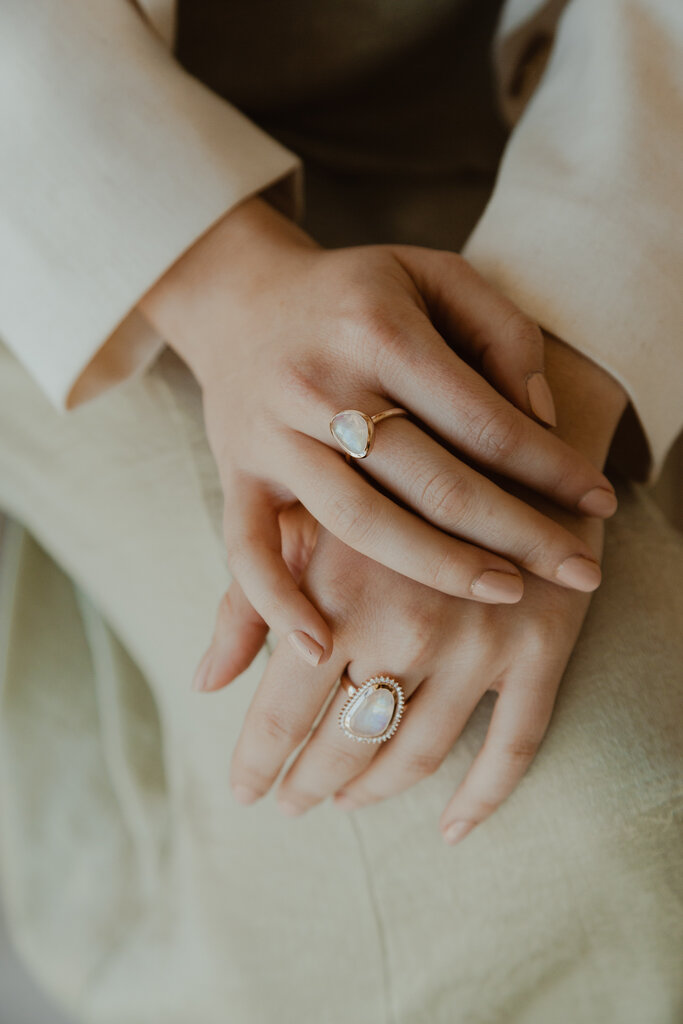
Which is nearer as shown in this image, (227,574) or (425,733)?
(425,733)

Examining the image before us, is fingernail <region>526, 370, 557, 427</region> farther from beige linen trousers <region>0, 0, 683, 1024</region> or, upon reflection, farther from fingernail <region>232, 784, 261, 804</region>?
fingernail <region>232, 784, 261, 804</region>

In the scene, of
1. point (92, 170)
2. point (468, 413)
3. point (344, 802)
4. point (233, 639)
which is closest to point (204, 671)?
point (233, 639)

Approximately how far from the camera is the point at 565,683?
0.54 metres

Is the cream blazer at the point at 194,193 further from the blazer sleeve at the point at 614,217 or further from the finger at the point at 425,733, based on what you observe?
the finger at the point at 425,733

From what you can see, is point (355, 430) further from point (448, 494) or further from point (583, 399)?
point (583, 399)

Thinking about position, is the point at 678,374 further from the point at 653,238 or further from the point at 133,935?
the point at 133,935

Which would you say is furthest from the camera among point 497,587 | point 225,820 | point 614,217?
point 225,820

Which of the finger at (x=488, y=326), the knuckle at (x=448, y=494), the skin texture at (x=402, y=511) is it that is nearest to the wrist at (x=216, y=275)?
the skin texture at (x=402, y=511)

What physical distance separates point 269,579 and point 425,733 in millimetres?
158

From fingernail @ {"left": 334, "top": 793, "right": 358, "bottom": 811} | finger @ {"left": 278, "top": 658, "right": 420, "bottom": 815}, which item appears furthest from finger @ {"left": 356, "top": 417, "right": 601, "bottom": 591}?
fingernail @ {"left": 334, "top": 793, "right": 358, "bottom": 811}

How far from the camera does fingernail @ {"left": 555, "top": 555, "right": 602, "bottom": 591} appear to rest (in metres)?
0.49

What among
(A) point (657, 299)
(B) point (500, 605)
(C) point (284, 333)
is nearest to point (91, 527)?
(C) point (284, 333)

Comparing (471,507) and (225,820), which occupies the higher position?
(471,507)

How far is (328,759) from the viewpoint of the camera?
54cm
